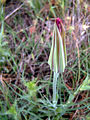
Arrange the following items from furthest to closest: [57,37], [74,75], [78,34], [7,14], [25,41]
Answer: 1. [7,14]
2. [25,41]
3. [78,34]
4. [74,75]
5. [57,37]

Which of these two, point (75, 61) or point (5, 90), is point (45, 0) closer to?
point (75, 61)

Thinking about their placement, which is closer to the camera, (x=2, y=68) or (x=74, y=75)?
(x=74, y=75)

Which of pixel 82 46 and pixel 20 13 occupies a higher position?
pixel 20 13

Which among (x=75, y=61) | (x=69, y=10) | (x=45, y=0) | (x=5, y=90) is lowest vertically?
(x=5, y=90)

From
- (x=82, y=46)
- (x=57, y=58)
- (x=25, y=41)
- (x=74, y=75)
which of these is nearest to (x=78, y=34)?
(x=82, y=46)

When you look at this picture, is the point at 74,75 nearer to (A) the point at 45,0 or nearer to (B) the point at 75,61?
(B) the point at 75,61

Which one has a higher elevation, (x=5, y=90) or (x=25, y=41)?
(x=25, y=41)

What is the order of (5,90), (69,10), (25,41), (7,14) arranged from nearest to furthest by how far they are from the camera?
(5,90) < (25,41) < (69,10) < (7,14)

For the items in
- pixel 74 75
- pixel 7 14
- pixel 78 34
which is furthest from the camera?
pixel 7 14

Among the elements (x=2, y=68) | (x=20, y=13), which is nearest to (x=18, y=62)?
(x=2, y=68)
